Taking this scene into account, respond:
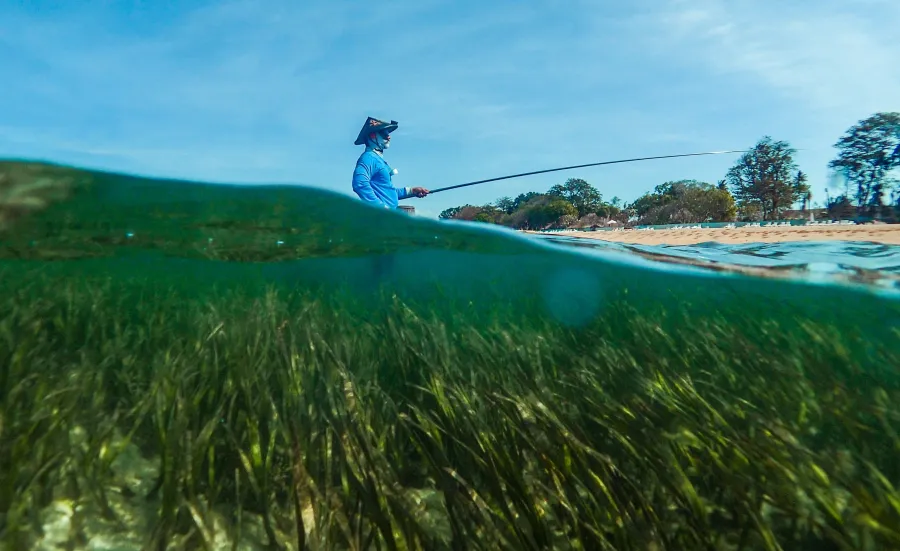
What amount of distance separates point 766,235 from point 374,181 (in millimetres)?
7825

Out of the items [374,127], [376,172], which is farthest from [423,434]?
[374,127]

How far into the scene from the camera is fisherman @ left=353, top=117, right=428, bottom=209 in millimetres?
8219

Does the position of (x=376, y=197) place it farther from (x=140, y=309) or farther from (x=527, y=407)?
(x=527, y=407)

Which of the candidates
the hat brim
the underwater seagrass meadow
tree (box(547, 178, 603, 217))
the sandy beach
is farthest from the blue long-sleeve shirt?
tree (box(547, 178, 603, 217))

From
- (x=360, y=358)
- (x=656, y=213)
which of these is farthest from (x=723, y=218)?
(x=360, y=358)

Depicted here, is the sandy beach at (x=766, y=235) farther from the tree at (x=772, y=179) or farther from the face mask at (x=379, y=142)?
the tree at (x=772, y=179)

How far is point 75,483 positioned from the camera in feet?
8.21

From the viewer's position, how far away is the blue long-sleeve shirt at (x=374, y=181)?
820cm

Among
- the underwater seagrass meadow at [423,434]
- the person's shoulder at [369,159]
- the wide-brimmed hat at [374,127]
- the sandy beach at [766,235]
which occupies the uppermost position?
the wide-brimmed hat at [374,127]

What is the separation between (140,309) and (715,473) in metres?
5.77

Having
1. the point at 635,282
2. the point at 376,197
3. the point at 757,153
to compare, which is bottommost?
the point at 635,282

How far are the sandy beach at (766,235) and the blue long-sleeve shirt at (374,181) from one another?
3.45 meters

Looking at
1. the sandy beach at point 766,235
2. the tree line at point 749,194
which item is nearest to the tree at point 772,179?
the tree line at point 749,194

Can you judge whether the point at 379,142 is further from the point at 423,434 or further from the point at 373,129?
the point at 423,434
